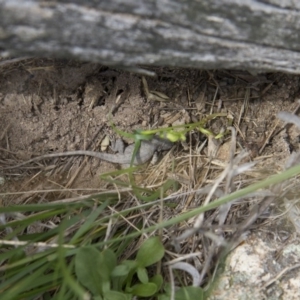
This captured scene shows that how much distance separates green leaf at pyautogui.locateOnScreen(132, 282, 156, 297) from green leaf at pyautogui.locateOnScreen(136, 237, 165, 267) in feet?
0.21

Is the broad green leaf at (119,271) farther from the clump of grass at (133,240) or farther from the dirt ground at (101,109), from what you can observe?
the dirt ground at (101,109)

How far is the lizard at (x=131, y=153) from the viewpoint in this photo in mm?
1694

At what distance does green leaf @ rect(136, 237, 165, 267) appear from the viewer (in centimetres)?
142

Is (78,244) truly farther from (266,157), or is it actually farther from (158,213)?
(266,157)

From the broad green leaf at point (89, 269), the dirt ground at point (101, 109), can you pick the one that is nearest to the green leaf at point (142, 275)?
the broad green leaf at point (89, 269)

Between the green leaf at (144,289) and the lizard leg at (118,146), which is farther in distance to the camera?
the lizard leg at (118,146)

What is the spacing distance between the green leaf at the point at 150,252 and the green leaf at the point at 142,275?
2 centimetres

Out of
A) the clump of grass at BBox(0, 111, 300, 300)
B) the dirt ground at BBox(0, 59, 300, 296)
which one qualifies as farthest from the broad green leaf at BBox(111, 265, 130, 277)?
the dirt ground at BBox(0, 59, 300, 296)

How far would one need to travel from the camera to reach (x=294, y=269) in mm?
1432

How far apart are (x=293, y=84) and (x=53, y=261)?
40.5 inches

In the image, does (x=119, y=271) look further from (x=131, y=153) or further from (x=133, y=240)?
(x=131, y=153)

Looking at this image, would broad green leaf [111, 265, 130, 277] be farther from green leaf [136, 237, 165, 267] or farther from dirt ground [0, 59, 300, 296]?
dirt ground [0, 59, 300, 296]

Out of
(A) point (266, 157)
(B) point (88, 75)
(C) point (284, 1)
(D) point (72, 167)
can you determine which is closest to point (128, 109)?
(B) point (88, 75)

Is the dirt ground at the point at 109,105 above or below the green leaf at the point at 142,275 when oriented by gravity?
above
